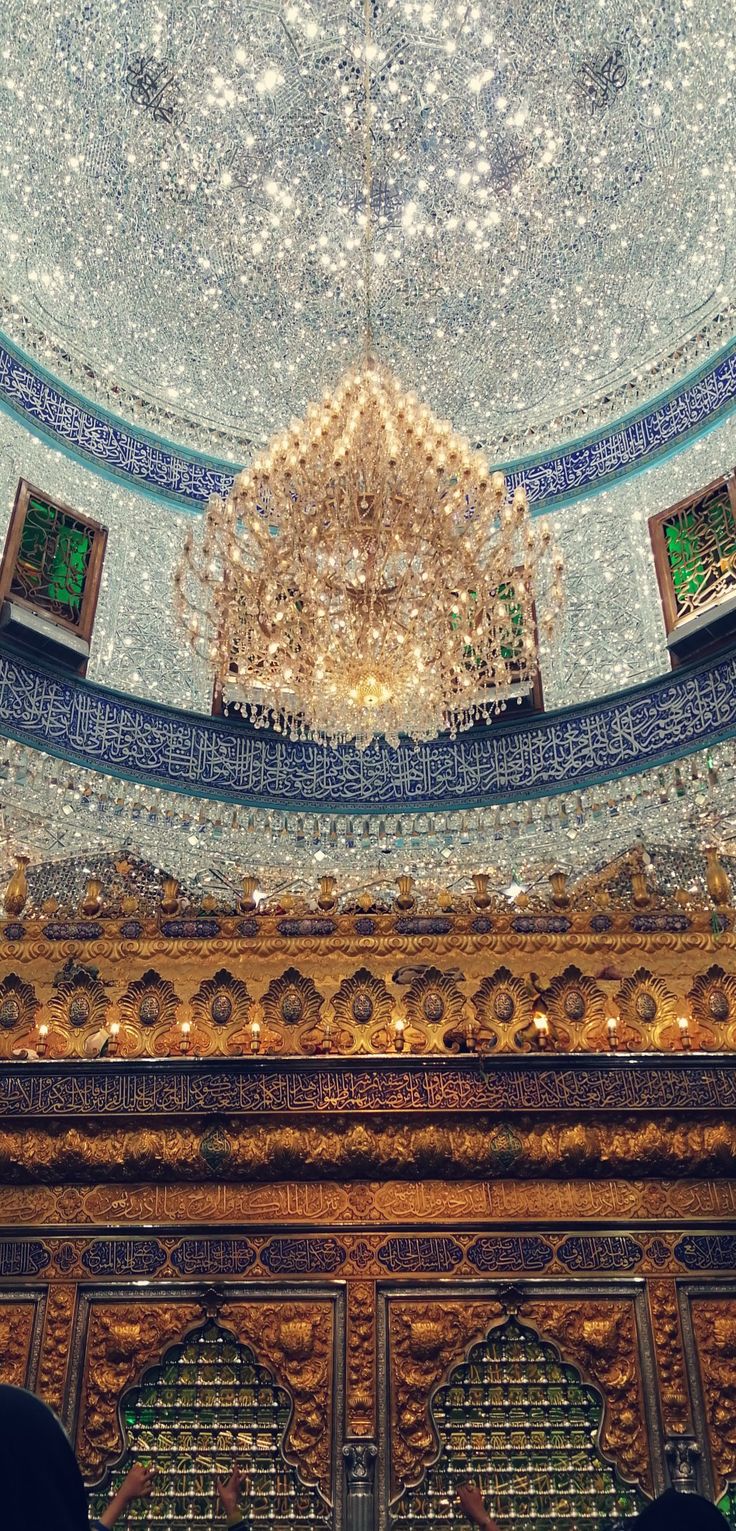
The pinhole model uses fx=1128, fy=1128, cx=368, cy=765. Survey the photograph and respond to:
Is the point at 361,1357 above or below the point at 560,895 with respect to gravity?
below

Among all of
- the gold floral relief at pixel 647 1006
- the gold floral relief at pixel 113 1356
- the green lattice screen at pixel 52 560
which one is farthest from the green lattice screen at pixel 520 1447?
the green lattice screen at pixel 52 560

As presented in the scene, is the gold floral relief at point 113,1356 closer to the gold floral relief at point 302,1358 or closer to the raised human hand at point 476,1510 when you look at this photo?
the gold floral relief at point 302,1358

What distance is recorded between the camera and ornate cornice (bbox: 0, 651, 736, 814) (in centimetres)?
552

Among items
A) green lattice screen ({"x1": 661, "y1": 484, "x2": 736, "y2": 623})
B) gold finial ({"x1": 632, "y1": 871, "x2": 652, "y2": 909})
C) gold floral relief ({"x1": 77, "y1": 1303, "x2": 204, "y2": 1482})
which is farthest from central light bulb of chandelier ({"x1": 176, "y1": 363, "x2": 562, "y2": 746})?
gold floral relief ({"x1": 77, "y1": 1303, "x2": 204, "y2": 1482})

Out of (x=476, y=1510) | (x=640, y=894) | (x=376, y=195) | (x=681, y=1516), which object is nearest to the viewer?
(x=681, y=1516)

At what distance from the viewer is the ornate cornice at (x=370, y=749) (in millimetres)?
5520

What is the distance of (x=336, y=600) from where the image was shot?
417 centimetres

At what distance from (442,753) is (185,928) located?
3048 mm

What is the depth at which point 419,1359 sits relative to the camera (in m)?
2.77

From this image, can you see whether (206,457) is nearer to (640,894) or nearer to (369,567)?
(369,567)

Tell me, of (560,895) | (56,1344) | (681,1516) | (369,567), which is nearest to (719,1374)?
(681,1516)

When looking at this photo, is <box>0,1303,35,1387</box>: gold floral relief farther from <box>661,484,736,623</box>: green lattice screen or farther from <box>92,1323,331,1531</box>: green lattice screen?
<box>661,484,736,623</box>: green lattice screen

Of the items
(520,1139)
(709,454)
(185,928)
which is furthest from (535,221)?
(520,1139)

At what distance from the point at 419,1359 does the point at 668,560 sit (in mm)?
4275
